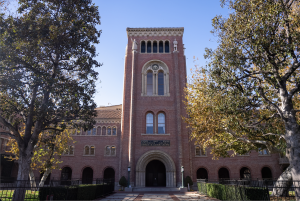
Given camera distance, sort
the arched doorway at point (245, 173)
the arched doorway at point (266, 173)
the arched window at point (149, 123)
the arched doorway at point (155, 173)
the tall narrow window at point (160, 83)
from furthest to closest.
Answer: the arched doorway at point (266, 173)
the arched doorway at point (245, 173)
the tall narrow window at point (160, 83)
the arched doorway at point (155, 173)
the arched window at point (149, 123)

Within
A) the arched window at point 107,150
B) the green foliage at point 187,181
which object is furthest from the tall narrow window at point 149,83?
the green foliage at point 187,181

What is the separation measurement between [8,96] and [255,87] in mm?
14150


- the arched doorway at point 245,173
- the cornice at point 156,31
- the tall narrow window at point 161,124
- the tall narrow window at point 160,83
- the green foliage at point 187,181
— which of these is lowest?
the green foliage at point 187,181

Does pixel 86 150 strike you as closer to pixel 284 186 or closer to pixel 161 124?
pixel 161 124

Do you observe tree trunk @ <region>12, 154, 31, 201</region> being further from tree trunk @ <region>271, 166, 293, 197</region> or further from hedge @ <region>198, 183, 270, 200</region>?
tree trunk @ <region>271, 166, 293, 197</region>

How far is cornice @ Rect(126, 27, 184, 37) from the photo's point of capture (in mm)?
32688

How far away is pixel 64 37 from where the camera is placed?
44.4 ft

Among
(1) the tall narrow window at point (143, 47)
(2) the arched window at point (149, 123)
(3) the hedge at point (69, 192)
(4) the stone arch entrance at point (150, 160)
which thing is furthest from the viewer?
(1) the tall narrow window at point (143, 47)

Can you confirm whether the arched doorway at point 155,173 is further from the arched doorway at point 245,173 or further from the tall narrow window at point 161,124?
the arched doorway at point 245,173

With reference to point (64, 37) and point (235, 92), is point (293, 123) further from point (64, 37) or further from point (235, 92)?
point (64, 37)

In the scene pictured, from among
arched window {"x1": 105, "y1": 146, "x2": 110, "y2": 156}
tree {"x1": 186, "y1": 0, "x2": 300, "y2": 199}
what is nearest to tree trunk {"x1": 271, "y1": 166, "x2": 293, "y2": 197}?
tree {"x1": 186, "y1": 0, "x2": 300, "y2": 199}

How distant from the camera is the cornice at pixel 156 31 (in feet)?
107

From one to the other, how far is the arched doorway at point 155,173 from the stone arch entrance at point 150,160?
233 centimetres

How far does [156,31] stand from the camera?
107 feet
